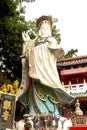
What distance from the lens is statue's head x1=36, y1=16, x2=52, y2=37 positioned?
1262 centimetres

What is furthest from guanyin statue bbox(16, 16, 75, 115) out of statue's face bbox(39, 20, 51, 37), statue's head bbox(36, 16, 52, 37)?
statue's head bbox(36, 16, 52, 37)

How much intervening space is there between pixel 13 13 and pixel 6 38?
3.99 feet

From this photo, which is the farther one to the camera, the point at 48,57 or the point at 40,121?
the point at 48,57

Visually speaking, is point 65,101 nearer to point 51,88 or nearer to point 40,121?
point 51,88

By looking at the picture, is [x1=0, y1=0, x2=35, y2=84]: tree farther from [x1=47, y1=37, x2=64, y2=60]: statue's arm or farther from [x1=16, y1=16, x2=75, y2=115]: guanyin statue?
[x1=47, y1=37, x2=64, y2=60]: statue's arm

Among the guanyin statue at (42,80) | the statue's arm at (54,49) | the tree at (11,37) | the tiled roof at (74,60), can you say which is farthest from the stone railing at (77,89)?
the tiled roof at (74,60)

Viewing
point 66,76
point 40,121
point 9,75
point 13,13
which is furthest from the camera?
point 66,76

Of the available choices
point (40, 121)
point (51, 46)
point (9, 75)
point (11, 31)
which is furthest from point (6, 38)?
point (40, 121)

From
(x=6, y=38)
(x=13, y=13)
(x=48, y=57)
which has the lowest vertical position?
(x=48, y=57)

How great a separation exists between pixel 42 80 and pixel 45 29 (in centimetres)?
238

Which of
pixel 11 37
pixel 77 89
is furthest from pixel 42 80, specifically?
pixel 11 37

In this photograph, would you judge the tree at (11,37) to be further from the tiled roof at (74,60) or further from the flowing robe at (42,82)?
the tiled roof at (74,60)

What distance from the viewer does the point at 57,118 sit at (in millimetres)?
10562

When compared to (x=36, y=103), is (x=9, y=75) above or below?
above
